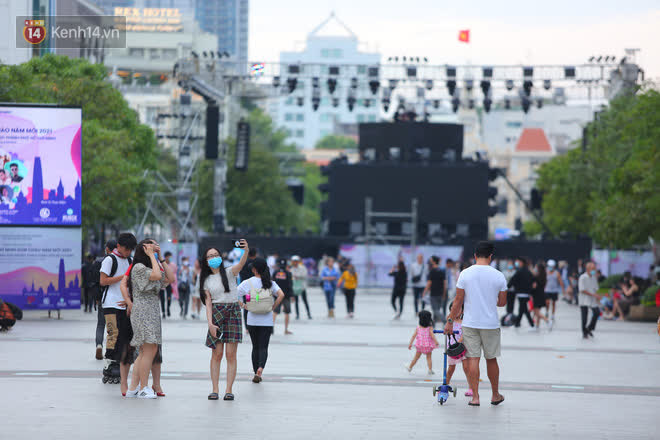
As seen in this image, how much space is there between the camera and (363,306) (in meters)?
36.5

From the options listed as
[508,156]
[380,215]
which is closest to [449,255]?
[380,215]

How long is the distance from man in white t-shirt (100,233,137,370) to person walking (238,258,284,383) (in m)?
1.53

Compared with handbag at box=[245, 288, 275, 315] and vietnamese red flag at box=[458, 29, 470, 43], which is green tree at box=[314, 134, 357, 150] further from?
handbag at box=[245, 288, 275, 315]

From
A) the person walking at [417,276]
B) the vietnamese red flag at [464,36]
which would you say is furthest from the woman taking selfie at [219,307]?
the vietnamese red flag at [464,36]

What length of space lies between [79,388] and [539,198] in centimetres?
5385

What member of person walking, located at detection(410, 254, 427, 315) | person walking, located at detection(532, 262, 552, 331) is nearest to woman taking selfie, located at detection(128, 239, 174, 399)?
person walking, located at detection(532, 262, 552, 331)

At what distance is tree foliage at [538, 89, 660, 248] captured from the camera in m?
34.9

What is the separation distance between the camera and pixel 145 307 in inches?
458

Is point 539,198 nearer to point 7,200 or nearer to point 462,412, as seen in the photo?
point 7,200

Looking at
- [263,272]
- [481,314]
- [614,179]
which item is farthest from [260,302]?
[614,179]

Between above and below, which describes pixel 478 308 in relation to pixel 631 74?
below
